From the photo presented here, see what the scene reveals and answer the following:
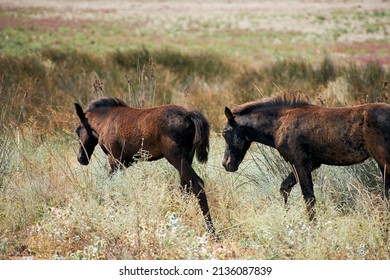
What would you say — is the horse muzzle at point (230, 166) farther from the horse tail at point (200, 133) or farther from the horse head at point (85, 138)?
the horse head at point (85, 138)

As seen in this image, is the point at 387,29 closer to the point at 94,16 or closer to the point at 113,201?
the point at 113,201

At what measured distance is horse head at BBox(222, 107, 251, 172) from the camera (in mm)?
7566

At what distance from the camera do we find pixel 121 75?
17.8 m

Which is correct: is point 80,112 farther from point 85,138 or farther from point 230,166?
point 230,166

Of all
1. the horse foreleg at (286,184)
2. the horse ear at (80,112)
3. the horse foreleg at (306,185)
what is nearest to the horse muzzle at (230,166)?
the horse foreleg at (286,184)

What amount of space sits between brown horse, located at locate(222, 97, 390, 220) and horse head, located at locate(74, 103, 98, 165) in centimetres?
176

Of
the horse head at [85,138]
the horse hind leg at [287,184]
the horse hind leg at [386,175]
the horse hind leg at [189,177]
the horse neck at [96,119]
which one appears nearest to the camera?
the horse hind leg at [386,175]

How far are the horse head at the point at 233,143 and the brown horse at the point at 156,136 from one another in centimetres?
35

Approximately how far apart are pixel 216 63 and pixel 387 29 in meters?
10.7

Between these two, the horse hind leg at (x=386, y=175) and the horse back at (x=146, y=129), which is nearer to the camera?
the horse hind leg at (x=386, y=175)

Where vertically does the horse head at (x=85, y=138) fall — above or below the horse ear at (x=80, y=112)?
below

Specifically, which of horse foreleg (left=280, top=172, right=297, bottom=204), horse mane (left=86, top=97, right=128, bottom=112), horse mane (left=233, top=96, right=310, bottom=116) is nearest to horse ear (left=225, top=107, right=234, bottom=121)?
horse mane (left=233, top=96, right=310, bottom=116)

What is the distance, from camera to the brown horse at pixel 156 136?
7270mm
